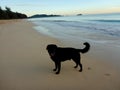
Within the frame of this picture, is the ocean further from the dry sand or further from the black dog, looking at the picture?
the black dog

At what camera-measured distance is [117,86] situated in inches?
175

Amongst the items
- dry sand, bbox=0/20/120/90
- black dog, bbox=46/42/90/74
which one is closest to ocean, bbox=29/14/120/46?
dry sand, bbox=0/20/120/90

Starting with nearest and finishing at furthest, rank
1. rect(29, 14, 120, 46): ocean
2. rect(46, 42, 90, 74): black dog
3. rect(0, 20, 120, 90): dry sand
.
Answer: rect(0, 20, 120, 90): dry sand, rect(46, 42, 90, 74): black dog, rect(29, 14, 120, 46): ocean

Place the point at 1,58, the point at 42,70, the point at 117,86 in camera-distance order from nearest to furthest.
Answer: the point at 117,86 < the point at 42,70 < the point at 1,58

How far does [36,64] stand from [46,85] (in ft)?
5.47

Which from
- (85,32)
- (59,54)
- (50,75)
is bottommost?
(85,32)

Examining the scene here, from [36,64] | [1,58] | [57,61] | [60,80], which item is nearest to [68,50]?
[57,61]

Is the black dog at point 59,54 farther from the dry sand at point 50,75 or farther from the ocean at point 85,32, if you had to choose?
the ocean at point 85,32

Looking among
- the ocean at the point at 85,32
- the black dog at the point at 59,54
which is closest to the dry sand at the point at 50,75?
the black dog at the point at 59,54

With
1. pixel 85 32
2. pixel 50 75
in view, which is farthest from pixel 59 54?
pixel 85 32

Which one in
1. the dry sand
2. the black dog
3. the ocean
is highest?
the black dog

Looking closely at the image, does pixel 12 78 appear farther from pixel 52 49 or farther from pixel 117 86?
pixel 117 86

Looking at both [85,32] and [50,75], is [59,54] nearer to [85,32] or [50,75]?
[50,75]

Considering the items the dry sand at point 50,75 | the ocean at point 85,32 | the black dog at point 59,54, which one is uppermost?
the black dog at point 59,54
